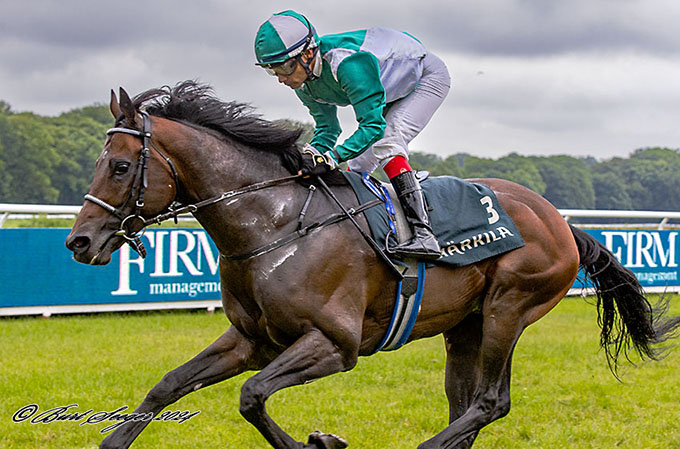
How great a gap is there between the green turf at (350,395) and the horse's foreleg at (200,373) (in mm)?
1191

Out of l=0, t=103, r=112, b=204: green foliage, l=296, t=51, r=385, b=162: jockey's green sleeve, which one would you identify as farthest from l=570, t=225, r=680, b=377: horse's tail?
l=0, t=103, r=112, b=204: green foliage

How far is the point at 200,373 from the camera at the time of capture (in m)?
3.41

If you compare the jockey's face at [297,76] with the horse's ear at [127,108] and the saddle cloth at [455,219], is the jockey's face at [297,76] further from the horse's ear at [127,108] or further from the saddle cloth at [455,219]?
the horse's ear at [127,108]

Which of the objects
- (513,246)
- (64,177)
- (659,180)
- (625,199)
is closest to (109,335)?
(513,246)

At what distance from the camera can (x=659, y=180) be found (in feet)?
70.0

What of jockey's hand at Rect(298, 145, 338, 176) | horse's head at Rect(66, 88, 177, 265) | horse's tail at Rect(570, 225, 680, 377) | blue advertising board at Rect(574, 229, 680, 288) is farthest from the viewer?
blue advertising board at Rect(574, 229, 680, 288)

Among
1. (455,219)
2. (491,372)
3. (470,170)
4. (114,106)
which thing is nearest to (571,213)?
(491,372)

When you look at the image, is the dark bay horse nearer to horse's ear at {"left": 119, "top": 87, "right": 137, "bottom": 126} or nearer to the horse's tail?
horse's ear at {"left": 119, "top": 87, "right": 137, "bottom": 126}

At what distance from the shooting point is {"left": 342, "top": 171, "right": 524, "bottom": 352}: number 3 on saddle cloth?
359 centimetres

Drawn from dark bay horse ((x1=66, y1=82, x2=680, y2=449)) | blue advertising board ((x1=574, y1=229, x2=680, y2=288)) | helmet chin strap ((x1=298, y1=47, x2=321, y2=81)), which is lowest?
blue advertising board ((x1=574, y1=229, x2=680, y2=288))

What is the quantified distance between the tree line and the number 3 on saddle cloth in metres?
13.9

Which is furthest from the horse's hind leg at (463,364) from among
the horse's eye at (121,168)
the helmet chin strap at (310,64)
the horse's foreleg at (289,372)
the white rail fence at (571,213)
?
the white rail fence at (571,213)

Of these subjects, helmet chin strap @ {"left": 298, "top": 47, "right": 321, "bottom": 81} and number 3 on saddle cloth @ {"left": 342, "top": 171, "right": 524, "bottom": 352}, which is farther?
number 3 on saddle cloth @ {"left": 342, "top": 171, "right": 524, "bottom": 352}

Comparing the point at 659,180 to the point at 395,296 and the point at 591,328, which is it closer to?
the point at 591,328
